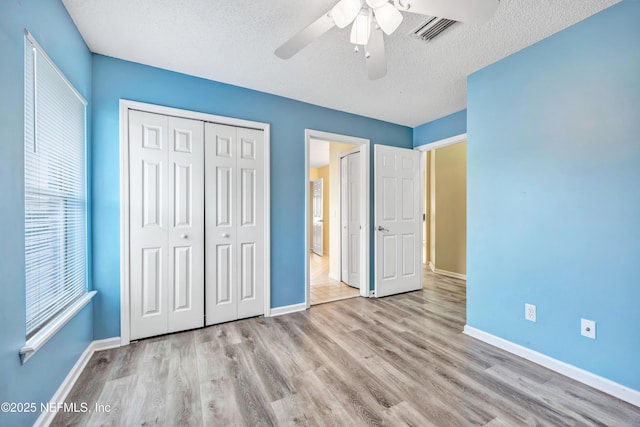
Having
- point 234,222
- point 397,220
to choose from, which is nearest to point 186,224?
point 234,222

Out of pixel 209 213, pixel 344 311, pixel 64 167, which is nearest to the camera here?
pixel 64 167

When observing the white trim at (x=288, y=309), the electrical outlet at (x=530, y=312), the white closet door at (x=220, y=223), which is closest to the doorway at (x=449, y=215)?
the electrical outlet at (x=530, y=312)

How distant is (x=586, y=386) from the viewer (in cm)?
173

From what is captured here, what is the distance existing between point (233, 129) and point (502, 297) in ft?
9.92

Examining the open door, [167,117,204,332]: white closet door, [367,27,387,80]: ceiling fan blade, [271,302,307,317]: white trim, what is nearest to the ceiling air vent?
[367,27,387,80]: ceiling fan blade

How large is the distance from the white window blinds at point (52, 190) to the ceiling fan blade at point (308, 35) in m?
1.29

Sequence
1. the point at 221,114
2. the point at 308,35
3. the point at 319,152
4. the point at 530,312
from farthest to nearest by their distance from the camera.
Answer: the point at 319,152
the point at 221,114
the point at 530,312
the point at 308,35

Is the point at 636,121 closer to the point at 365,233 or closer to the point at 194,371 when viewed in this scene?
the point at 365,233

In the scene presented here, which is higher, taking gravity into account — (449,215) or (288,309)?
(449,215)

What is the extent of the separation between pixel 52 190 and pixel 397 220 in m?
3.49

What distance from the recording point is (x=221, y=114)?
2.64 m

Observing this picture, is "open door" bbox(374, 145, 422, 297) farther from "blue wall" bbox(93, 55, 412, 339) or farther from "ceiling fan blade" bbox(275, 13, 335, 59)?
"ceiling fan blade" bbox(275, 13, 335, 59)

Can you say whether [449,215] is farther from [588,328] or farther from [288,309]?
[288,309]

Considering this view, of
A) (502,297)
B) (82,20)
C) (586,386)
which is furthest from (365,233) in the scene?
(82,20)
